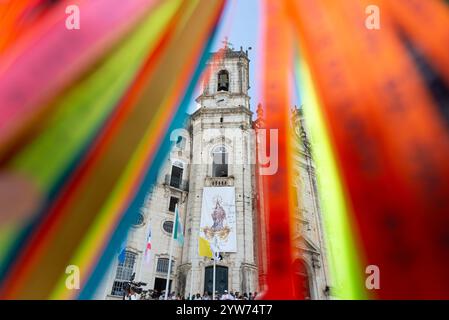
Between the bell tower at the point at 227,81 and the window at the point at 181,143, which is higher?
the bell tower at the point at 227,81

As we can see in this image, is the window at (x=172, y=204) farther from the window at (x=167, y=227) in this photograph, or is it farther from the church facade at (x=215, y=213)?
the window at (x=167, y=227)

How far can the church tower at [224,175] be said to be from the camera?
→ 16859mm

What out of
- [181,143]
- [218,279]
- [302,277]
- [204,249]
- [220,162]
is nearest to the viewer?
[204,249]

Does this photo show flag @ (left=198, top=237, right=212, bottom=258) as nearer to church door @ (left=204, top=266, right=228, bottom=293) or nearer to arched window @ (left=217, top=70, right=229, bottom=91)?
church door @ (left=204, top=266, right=228, bottom=293)

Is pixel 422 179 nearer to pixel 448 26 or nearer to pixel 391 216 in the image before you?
pixel 391 216

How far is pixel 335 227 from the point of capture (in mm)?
11555

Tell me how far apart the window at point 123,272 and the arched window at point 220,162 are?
19.7 feet

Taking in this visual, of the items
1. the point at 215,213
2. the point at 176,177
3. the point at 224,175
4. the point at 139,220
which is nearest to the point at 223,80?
the point at 224,175

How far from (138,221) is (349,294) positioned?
10993mm

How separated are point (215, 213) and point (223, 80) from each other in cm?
960

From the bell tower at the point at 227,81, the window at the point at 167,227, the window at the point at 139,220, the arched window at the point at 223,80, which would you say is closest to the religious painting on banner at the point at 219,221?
the window at the point at 167,227

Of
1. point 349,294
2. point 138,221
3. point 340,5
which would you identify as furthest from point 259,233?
point 340,5

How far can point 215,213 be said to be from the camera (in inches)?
657

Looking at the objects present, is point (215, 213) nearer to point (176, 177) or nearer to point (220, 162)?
point (220, 162)
